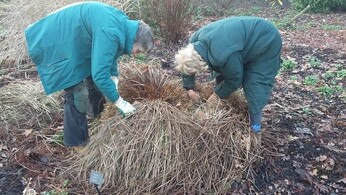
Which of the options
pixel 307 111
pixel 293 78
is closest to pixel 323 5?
pixel 293 78

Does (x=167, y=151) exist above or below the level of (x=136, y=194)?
above

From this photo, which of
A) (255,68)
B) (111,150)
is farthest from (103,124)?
(255,68)

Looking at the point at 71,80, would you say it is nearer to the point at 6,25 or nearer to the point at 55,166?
the point at 55,166

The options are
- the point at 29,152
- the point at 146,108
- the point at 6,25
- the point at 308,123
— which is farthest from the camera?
the point at 6,25

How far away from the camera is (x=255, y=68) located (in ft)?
11.0

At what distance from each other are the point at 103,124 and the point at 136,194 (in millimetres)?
695

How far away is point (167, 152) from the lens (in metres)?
3.17

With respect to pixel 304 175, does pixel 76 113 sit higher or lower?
higher

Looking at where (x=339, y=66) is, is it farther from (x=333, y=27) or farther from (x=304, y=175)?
(x=333, y=27)

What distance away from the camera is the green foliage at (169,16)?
6352 mm

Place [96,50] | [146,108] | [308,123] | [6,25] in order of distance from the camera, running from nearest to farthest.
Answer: [96,50] < [146,108] < [308,123] < [6,25]

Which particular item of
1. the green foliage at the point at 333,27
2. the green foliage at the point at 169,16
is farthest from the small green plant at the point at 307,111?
the green foliage at the point at 333,27

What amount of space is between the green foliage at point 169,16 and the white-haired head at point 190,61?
125 inches

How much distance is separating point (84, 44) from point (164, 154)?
42.4 inches
